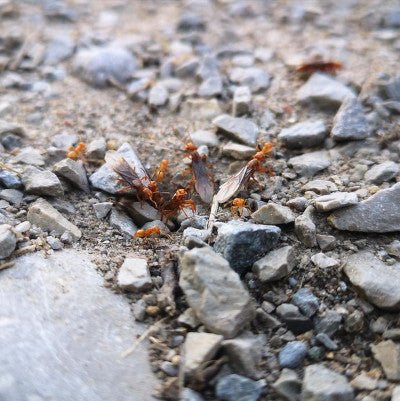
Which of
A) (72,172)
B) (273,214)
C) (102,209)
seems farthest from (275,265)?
(72,172)

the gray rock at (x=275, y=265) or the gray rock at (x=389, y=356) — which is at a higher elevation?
the gray rock at (x=275, y=265)

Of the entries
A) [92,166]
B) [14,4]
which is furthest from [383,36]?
[14,4]

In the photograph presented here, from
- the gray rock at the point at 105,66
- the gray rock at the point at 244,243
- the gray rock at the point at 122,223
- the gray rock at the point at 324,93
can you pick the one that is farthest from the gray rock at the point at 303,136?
the gray rock at the point at 105,66

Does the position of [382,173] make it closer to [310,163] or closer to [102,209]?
[310,163]

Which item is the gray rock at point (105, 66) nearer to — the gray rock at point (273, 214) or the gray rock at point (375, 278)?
the gray rock at point (273, 214)

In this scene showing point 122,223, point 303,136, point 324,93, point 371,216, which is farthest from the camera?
point 324,93

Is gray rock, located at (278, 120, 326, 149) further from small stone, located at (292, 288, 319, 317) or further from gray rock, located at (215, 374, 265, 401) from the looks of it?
gray rock, located at (215, 374, 265, 401)

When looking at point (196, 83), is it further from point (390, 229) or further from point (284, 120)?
point (390, 229)
